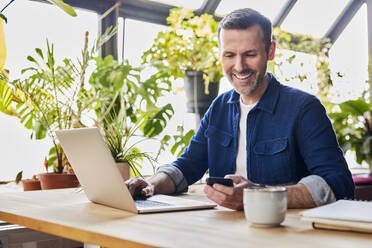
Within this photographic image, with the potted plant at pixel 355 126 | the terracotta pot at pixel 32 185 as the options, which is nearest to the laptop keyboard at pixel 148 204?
the terracotta pot at pixel 32 185

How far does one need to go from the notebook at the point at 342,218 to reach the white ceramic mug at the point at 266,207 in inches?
2.4

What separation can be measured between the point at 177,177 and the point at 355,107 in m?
3.17

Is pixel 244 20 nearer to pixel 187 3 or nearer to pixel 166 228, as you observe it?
pixel 166 228

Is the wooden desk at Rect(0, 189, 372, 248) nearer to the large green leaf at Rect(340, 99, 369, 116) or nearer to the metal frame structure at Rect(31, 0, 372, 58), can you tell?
the metal frame structure at Rect(31, 0, 372, 58)

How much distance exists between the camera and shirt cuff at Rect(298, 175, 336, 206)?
1449 millimetres

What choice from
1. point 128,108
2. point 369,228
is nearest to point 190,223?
point 369,228

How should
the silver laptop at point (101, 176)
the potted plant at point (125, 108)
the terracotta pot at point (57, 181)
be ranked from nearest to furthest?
the silver laptop at point (101, 176) → the potted plant at point (125, 108) → the terracotta pot at point (57, 181)

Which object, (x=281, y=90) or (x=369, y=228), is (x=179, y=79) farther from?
(x=369, y=228)

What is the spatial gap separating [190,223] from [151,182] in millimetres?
622

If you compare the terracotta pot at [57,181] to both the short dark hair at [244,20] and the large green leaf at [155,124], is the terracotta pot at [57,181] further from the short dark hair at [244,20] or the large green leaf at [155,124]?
the short dark hair at [244,20]

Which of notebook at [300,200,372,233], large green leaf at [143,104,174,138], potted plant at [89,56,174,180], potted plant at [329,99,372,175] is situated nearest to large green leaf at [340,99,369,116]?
potted plant at [329,99,372,175]

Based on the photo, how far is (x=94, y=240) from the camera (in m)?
1.03

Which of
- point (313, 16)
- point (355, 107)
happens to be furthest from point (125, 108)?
point (313, 16)

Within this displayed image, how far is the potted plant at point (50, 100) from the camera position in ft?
8.01
